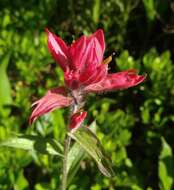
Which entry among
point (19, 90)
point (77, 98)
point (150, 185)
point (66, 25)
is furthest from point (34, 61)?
point (77, 98)

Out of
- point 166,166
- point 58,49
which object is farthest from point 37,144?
point 166,166

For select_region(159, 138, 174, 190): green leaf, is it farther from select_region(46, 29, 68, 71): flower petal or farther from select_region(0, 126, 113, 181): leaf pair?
select_region(46, 29, 68, 71): flower petal

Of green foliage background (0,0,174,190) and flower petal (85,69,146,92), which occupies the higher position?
flower petal (85,69,146,92)

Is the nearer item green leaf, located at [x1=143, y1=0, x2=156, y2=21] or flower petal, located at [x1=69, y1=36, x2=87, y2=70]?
flower petal, located at [x1=69, y1=36, x2=87, y2=70]

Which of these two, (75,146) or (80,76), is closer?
(80,76)

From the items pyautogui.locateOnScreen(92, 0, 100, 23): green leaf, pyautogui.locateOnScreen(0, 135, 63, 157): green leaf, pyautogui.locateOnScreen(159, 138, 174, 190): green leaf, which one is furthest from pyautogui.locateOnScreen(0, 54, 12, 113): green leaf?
pyautogui.locateOnScreen(0, 135, 63, 157): green leaf

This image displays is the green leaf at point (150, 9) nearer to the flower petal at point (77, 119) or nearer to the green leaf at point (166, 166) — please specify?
the green leaf at point (166, 166)

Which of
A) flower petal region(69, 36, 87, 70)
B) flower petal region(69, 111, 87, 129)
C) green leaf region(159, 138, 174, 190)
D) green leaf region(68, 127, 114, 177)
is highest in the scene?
flower petal region(69, 36, 87, 70)

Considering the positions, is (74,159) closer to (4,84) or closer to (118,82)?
(118,82)
